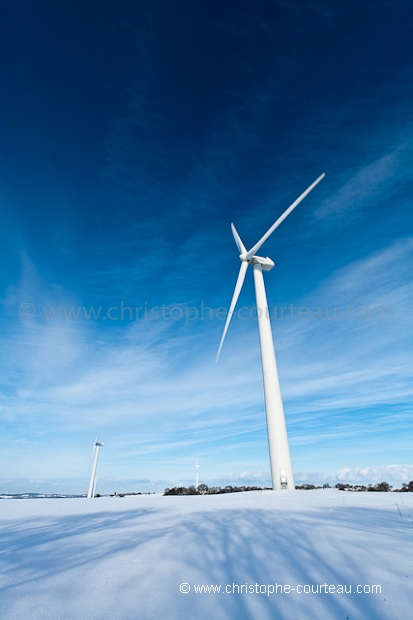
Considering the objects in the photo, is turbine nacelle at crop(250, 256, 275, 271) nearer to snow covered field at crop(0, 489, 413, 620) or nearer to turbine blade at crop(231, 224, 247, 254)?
turbine blade at crop(231, 224, 247, 254)

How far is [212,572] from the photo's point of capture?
16.3 ft

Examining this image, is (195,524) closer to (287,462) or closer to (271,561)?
(271,561)

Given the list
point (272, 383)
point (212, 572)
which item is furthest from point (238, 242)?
point (212, 572)

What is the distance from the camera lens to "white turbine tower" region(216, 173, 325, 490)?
22344 mm

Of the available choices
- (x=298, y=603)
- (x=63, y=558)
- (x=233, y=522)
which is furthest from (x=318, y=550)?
(x=63, y=558)

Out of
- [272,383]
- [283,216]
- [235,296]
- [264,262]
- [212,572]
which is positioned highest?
[283,216]

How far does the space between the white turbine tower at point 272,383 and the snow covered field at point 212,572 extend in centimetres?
1505

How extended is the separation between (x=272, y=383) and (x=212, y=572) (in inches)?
811

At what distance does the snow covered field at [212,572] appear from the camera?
3910mm

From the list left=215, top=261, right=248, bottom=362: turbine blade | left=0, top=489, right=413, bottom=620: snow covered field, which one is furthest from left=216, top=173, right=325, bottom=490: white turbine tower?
left=0, top=489, right=413, bottom=620: snow covered field

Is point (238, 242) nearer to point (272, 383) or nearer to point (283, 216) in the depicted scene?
point (283, 216)

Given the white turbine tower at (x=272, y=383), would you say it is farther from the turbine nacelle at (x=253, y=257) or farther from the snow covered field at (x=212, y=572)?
the snow covered field at (x=212, y=572)

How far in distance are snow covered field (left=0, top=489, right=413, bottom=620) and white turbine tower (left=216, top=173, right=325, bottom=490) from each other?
15046 mm

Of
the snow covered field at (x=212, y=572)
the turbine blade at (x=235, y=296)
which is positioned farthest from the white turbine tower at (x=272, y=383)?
the snow covered field at (x=212, y=572)
